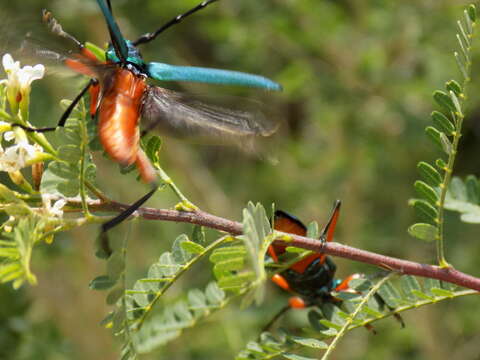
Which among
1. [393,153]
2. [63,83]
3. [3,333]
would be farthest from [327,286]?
[393,153]

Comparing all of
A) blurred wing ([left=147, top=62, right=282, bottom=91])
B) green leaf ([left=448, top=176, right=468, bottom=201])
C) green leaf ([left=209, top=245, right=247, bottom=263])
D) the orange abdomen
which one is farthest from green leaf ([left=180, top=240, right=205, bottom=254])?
green leaf ([left=448, top=176, right=468, bottom=201])

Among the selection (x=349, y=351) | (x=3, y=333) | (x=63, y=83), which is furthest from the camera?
(x=349, y=351)

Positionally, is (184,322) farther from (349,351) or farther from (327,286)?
(349,351)

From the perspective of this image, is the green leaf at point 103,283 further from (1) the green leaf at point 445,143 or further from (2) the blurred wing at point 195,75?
(1) the green leaf at point 445,143

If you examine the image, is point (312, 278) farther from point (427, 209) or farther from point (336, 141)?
point (336, 141)

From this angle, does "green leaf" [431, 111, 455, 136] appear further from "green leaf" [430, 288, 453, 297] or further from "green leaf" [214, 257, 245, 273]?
"green leaf" [214, 257, 245, 273]

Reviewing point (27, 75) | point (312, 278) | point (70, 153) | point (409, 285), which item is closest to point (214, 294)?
point (312, 278)

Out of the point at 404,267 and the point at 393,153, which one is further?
the point at 393,153
